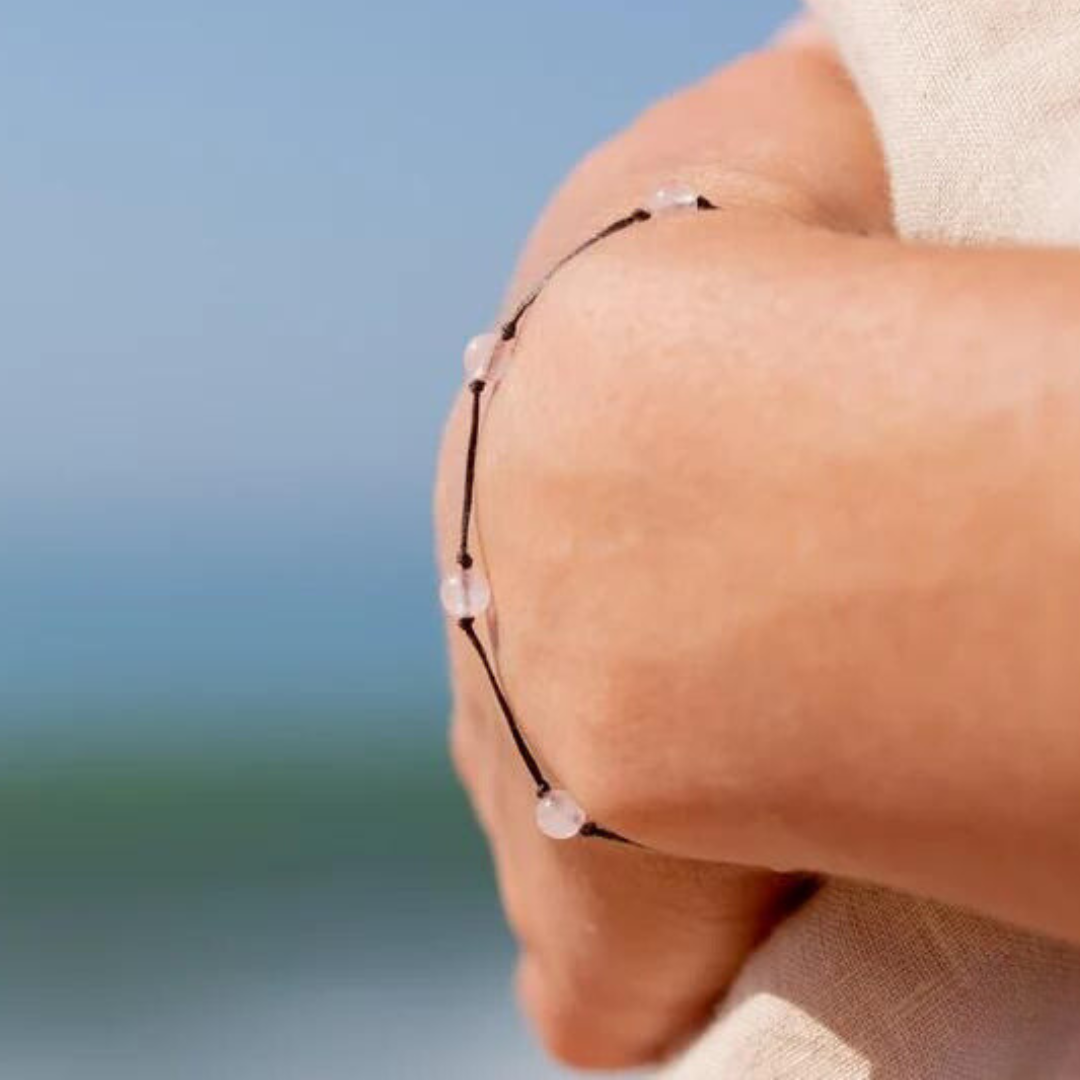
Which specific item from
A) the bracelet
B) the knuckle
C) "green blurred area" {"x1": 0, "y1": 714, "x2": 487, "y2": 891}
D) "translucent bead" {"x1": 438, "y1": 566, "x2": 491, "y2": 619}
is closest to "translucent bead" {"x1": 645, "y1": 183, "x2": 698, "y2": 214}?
the bracelet

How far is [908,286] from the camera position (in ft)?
1.23

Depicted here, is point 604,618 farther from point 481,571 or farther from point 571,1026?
point 571,1026

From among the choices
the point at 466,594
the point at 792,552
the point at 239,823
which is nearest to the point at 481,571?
the point at 466,594

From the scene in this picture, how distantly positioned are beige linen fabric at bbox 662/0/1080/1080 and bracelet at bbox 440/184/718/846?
0.18ft

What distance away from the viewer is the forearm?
0.34m

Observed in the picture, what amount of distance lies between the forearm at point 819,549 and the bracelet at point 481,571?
14 millimetres

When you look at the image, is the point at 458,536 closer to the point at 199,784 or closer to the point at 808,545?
the point at 808,545

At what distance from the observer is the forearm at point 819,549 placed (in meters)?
0.34

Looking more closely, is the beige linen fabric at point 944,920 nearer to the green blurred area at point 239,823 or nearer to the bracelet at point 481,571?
the bracelet at point 481,571

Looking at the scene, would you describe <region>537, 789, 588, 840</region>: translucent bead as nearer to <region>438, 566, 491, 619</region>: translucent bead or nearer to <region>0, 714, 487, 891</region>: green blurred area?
<region>438, 566, 491, 619</region>: translucent bead

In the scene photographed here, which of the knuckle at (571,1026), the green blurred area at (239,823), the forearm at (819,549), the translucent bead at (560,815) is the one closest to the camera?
the forearm at (819,549)

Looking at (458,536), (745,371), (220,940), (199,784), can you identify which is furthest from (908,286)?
(199,784)

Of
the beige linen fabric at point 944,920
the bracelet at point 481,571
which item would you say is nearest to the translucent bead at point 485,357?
the bracelet at point 481,571

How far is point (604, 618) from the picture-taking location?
1.40 feet
